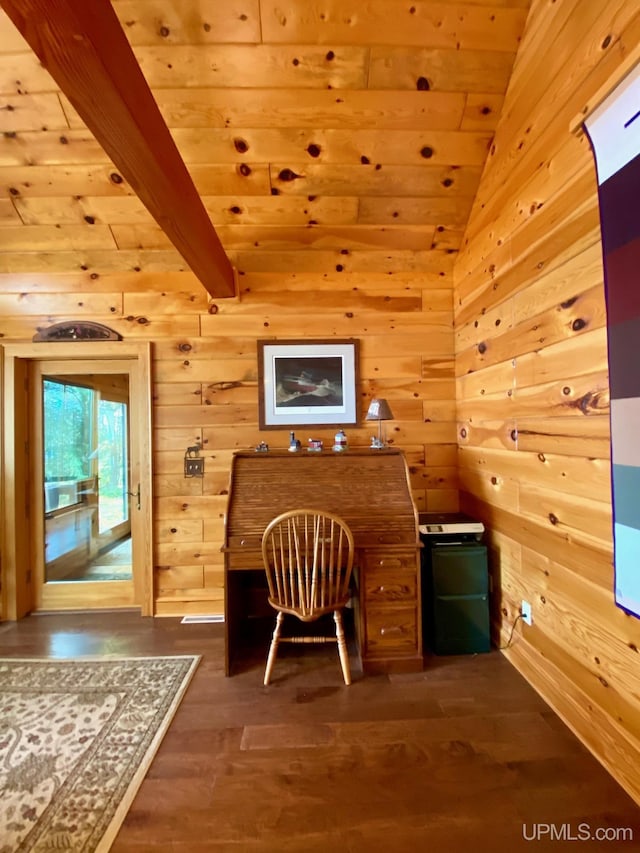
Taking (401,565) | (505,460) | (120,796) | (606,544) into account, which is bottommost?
(120,796)

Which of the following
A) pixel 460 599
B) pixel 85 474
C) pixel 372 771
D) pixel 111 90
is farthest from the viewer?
pixel 85 474

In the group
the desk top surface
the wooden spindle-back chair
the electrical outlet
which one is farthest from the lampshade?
the electrical outlet

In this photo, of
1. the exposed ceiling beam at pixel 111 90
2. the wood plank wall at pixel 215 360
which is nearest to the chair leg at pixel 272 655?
the wood plank wall at pixel 215 360

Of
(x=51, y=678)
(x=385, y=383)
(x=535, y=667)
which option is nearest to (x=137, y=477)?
(x=51, y=678)

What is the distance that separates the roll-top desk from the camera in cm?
197

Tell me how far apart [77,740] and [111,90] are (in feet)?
7.73

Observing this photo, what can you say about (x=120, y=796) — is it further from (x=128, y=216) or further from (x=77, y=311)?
(x=128, y=216)

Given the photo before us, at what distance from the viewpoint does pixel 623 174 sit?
121 centimetres

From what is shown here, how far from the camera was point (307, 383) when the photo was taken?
8.76ft

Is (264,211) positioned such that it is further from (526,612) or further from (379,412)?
(526,612)

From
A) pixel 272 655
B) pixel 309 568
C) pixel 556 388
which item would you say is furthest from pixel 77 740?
pixel 556 388

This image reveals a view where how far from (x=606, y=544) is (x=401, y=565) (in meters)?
0.92

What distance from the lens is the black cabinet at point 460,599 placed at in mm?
2098

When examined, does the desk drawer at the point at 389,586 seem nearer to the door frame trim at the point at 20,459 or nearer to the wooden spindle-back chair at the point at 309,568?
the wooden spindle-back chair at the point at 309,568
